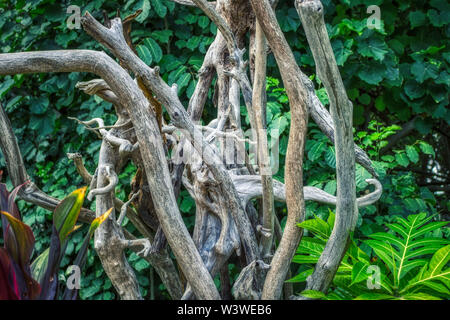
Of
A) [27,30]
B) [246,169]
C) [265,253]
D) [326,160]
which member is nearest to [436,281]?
[265,253]

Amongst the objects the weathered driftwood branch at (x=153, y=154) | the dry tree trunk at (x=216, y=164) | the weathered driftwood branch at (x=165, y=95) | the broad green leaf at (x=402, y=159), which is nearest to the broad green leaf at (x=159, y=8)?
the dry tree trunk at (x=216, y=164)

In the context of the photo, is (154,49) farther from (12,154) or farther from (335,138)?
(335,138)

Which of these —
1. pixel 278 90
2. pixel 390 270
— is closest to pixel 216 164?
pixel 390 270

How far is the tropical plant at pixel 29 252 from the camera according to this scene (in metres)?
1.00

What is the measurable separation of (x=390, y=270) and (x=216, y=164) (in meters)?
0.57

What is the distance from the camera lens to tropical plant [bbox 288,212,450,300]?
1.12 m

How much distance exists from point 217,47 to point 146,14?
69 centimetres

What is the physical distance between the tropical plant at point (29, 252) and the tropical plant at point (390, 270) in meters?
0.57

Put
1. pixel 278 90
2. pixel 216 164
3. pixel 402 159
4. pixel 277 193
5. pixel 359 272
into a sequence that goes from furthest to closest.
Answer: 1. pixel 402 159
2. pixel 278 90
3. pixel 277 193
4. pixel 216 164
5. pixel 359 272

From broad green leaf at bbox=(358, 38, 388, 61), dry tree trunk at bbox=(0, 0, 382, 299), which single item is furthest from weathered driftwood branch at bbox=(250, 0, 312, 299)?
broad green leaf at bbox=(358, 38, 388, 61)

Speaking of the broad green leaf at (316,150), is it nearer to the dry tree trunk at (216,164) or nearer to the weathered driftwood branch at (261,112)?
the dry tree trunk at (216,164)

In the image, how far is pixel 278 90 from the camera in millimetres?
1927

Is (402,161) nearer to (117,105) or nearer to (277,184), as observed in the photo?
(277,184)

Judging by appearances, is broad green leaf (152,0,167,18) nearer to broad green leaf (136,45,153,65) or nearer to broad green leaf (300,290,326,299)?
broad green leaf (136,45,153,65)
